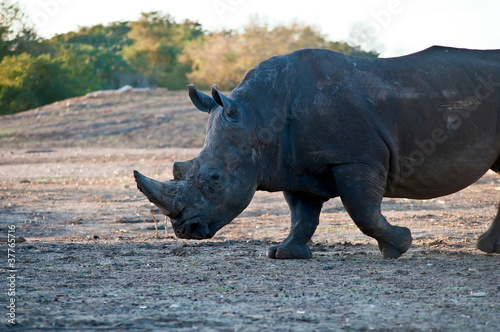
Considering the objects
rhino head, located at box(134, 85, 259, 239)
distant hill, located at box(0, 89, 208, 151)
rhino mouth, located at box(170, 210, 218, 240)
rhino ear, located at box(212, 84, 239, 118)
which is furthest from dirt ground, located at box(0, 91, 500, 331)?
distant hill, located at box(0, 89, 208, 151)

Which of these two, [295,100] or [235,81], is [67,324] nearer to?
[295,100]

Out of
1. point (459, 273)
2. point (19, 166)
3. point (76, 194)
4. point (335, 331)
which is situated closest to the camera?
point (335, 331)

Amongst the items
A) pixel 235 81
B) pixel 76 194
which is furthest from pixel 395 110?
pixel 235 81

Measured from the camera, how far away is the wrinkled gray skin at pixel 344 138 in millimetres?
6184

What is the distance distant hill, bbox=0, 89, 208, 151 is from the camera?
21953 millimetres

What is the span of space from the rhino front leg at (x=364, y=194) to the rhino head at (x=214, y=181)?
74cm

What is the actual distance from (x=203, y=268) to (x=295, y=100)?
162 cm

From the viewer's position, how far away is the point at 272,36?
118ft

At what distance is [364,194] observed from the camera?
20.6ft

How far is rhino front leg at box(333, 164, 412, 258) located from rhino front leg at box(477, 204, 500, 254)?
1.14 metres
